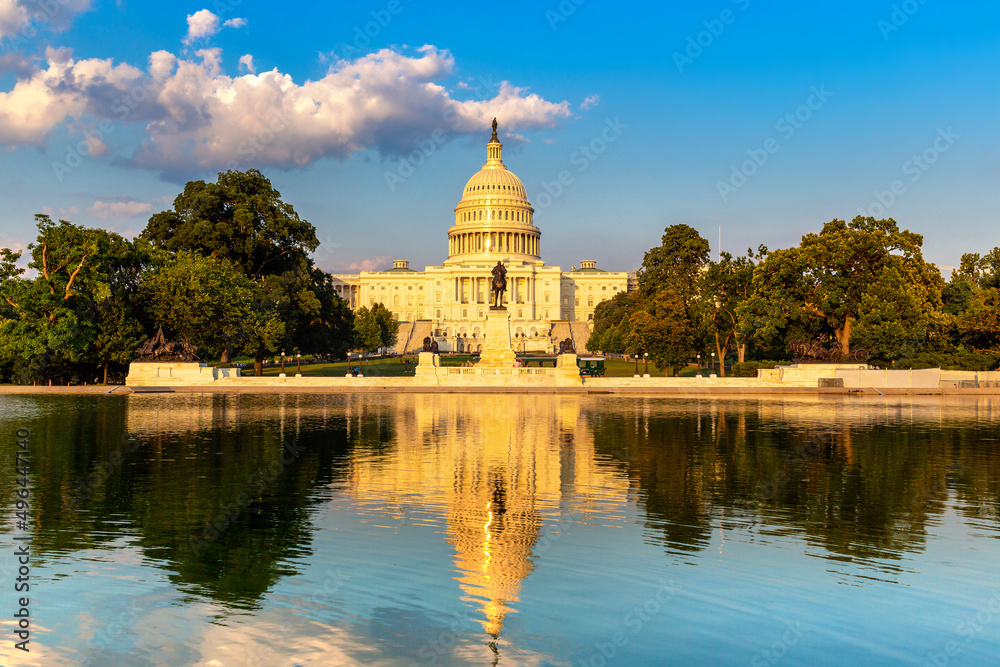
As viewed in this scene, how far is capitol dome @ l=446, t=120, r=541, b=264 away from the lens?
179000mm

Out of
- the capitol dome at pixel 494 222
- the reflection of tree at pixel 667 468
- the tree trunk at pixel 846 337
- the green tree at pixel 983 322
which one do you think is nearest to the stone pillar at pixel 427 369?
the reflection of tree at pixel 667 468

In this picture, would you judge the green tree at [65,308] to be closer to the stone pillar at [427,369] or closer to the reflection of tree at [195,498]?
the stone pillar at [427,369]

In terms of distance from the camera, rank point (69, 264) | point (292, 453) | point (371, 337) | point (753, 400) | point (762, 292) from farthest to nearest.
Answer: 1. point (371, 337)
2. point (762, 292)
3. point (69, 264)
4. point (753, 400)
5. point (292, 453)

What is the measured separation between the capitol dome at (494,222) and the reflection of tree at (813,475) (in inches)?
5965

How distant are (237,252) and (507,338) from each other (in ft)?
71.6

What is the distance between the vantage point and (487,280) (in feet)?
568

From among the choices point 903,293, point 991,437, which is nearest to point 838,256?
point 903,293

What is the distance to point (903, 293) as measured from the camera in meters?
52.0

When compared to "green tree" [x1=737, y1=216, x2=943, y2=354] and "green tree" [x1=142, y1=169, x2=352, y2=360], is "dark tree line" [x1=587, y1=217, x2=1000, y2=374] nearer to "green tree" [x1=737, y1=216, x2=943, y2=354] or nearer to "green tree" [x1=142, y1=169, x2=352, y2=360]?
"green tree" [x1=737, y1=216, x2=943, y2=354]

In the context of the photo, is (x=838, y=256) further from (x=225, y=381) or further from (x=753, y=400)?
(x=225, y=381)

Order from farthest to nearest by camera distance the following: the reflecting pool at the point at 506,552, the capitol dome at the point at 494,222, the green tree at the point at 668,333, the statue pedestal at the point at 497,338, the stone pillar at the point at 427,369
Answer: the capitol dome at the point at 494,222, the green tree at the point at 668,333, the statue pedestal at the point at 497,338, the stone pillar at the point at 427,369, the reflecting pool at the point at 506,552

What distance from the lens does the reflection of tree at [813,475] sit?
42.1ft

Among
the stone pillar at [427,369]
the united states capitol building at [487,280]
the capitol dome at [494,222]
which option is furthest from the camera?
the capitol dome at [494,222]

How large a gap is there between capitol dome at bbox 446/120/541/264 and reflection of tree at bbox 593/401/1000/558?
497 ft
